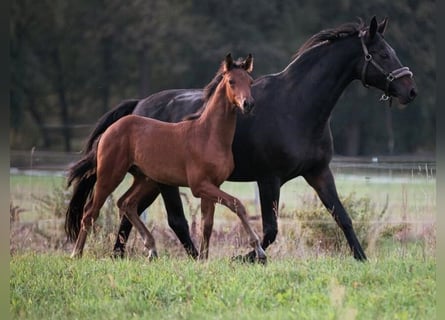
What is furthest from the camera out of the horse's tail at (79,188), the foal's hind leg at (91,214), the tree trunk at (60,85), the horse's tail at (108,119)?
the tree trunk at (60,85)

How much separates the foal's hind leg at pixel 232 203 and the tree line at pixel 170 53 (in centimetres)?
2443

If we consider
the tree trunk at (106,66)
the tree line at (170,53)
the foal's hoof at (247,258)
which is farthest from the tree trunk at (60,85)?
the foal's hoof at (247,258)

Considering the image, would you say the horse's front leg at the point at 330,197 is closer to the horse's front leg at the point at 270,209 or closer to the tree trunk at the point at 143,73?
the horse's front leg at the point at 270,209

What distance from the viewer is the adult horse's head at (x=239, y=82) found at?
735cm

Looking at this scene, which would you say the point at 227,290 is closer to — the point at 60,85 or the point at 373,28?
the point at 373,28

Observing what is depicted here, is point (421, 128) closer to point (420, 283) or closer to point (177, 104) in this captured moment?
point (177, 104)

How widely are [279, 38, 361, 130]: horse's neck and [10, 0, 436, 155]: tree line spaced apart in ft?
76.7

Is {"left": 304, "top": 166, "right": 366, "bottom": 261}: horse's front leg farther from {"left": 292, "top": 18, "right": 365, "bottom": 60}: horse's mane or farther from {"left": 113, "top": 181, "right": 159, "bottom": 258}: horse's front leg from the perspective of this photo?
{"left": 113, "top": 181, "right": 159, "bottom": 258}: horse's front leg

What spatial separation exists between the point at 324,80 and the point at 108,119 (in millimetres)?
2504

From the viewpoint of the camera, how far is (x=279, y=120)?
8.32m

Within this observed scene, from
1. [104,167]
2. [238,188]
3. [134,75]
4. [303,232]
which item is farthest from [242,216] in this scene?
[134,75]

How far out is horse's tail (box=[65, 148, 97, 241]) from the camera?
887 centimetres

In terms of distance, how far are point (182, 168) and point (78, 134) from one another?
27.8m

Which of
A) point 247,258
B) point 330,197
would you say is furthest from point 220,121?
point 330,197
